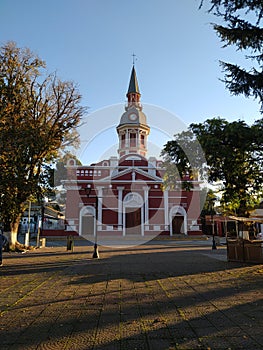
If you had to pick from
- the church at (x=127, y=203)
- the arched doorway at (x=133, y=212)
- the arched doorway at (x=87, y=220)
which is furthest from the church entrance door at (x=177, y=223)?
the arched doorway at (x=87, y=220)

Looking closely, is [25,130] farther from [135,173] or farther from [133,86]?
[133,86]

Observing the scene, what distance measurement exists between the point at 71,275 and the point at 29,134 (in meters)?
7.95

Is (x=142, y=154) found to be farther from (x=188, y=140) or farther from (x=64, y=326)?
(x=64, y=326)

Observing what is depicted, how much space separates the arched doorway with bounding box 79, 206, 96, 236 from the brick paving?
2682cm

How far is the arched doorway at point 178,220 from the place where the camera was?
121 feet

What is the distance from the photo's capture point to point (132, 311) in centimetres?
539

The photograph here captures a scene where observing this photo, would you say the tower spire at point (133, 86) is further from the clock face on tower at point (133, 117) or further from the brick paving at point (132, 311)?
the brick paving at point (132, 311)

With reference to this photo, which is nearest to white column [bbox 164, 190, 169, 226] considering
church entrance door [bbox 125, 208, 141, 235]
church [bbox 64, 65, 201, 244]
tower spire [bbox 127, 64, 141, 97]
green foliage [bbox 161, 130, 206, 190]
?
church [bbox 64, 65, 201, 244]

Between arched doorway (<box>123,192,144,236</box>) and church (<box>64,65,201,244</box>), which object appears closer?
church (<box>64,65,201,244</box>)

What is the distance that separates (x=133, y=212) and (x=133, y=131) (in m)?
11.7

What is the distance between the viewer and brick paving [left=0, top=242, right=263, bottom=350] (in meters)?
3.92

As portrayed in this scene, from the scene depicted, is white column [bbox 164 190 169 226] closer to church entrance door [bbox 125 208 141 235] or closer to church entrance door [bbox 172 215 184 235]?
church entrance door [bbox 172 215 184 235]

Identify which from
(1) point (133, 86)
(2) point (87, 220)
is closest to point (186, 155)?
(2) point (87, 220)

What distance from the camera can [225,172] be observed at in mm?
11344
